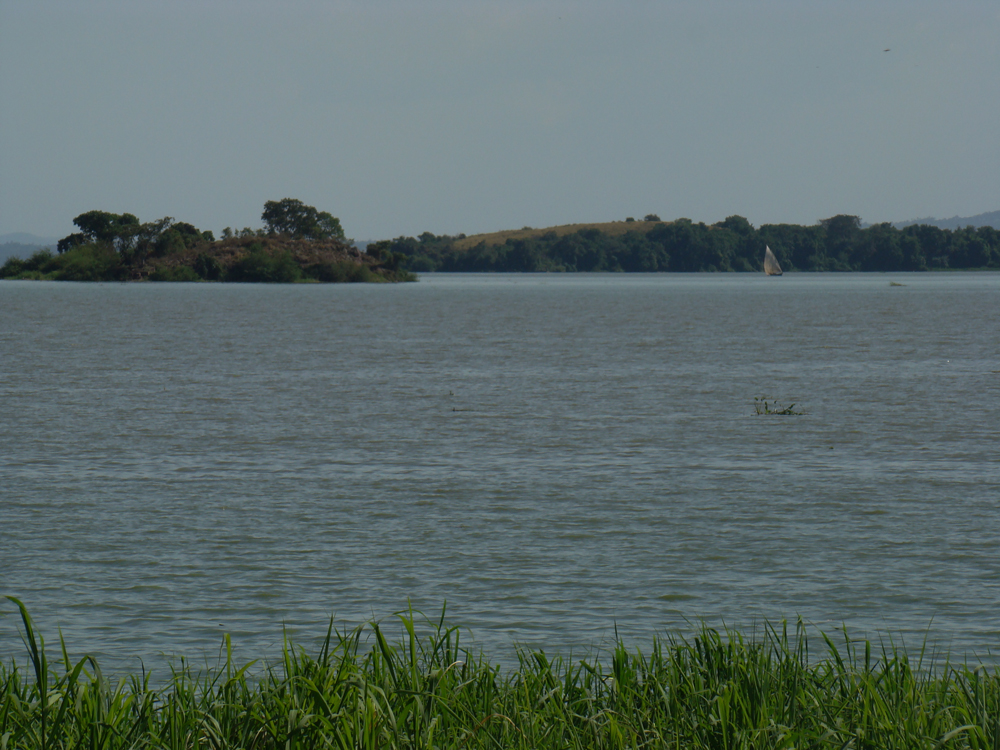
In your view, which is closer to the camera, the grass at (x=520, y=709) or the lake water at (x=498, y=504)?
the grass at (x=520, y=709)

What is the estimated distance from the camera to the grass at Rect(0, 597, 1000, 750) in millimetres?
6137

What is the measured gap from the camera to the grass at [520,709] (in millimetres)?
6137

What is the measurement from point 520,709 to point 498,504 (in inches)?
313

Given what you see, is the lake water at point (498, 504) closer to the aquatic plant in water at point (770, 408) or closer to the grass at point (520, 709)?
the aquatic plant in water at point (770, 408)

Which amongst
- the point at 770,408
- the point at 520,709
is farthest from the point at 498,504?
the point at 770,408

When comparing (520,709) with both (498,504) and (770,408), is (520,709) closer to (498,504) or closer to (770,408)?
(498,504)

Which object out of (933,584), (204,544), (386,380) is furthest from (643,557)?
(386,380)

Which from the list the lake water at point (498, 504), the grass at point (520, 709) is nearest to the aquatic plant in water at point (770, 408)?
the lake water at point (498, 504)

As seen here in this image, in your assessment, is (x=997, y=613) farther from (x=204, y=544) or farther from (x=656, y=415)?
(x=656, y=415)

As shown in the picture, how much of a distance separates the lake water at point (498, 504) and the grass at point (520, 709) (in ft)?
6.32

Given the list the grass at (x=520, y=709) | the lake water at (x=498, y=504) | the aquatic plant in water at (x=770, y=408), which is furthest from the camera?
the aquatic plant in water at (x=770, y=408)

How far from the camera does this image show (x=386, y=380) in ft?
108

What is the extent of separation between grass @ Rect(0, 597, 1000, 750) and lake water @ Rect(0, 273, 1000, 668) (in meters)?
1.93

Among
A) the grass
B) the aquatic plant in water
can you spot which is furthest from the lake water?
the grass
